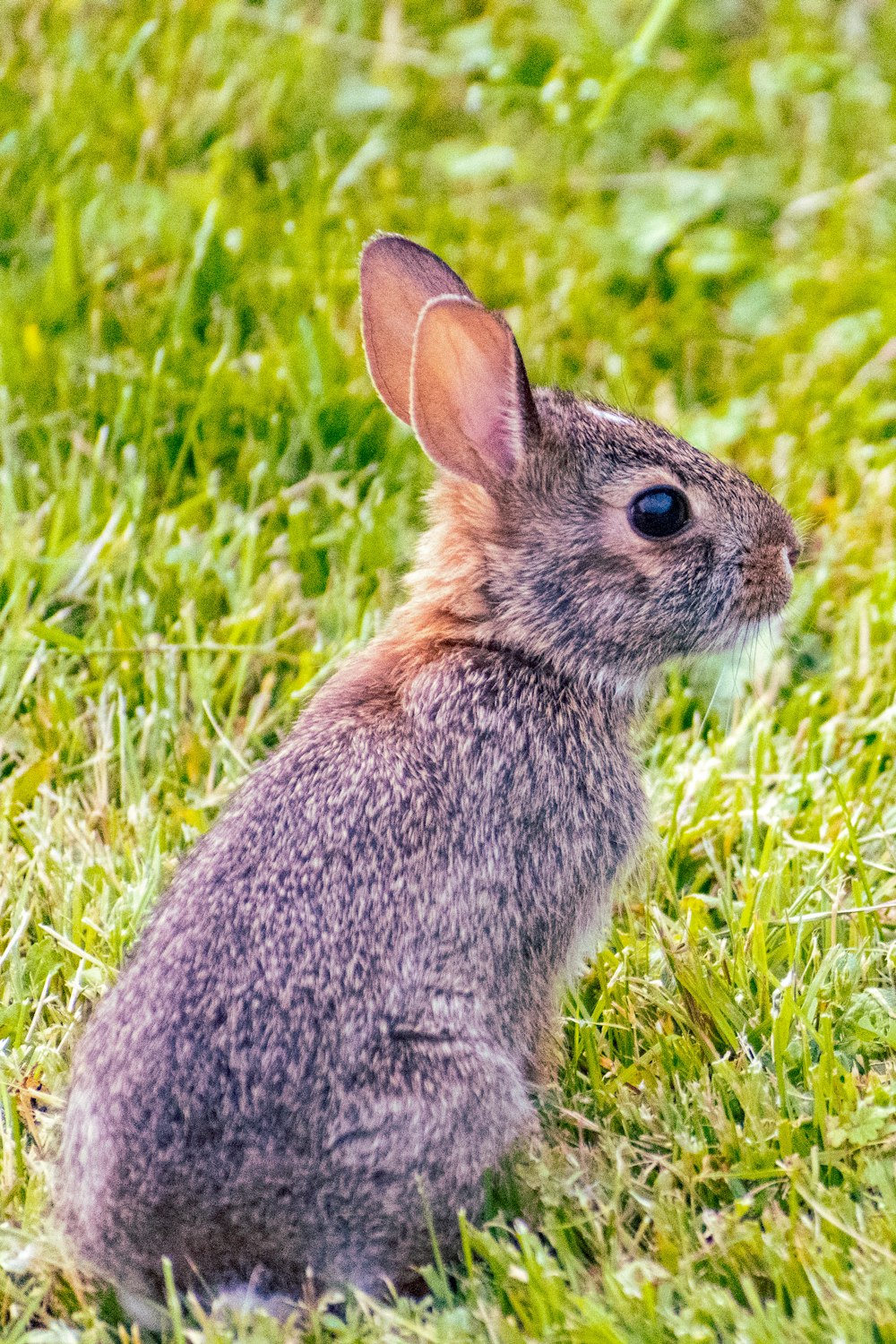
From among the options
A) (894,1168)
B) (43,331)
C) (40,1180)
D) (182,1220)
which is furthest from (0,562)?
(894,1168)

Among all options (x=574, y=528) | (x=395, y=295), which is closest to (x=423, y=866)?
(x=574, y=528)

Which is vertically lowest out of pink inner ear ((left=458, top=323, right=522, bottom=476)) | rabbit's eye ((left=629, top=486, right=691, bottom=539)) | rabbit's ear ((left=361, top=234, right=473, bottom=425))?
rabbit's eye ((left=629, top=486, right=691, bottom=539))

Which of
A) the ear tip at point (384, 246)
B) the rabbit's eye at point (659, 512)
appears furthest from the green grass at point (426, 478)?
the ear tip at point (384, 246)

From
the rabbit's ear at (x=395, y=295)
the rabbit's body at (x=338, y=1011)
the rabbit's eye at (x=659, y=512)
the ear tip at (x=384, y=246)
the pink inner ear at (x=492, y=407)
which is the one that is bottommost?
the rabbit's body at (x=338, y=1011)

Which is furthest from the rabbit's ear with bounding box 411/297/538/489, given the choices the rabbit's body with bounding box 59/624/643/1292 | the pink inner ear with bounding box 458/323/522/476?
the rabbit's body with bounding box 59/624/643/1292

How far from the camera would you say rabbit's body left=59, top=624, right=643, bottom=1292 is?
312cm

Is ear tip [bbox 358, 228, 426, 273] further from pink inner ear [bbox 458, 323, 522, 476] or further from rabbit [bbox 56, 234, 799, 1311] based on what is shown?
pink inner ear [bbox 458, 323, 522, 476]

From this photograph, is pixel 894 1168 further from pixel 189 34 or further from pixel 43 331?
pixel 189 34

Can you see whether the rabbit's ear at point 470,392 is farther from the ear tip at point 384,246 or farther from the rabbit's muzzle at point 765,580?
the rabbit's muzzle at point 765,580

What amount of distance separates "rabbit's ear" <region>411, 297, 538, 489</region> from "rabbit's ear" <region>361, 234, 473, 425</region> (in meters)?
0.20

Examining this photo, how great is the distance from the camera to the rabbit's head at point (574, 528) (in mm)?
3865

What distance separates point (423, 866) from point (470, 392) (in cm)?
109

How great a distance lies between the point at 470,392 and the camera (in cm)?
380

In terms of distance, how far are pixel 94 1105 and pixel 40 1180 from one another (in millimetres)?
354
